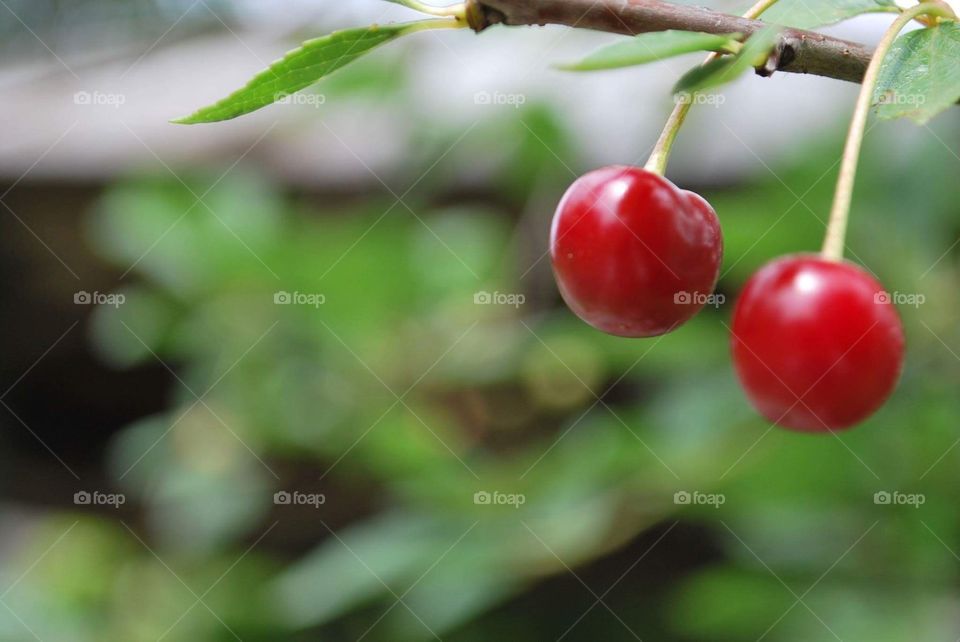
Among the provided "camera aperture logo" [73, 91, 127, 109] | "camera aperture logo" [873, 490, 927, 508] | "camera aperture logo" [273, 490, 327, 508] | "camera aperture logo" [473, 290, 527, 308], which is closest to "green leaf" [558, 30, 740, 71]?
"camera aperture logo" [873, 490, 927, 508]

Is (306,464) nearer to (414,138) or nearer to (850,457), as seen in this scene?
(414,138)

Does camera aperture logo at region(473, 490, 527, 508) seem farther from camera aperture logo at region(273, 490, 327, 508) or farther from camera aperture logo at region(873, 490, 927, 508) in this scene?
camera aperture logo at region(273, 490, 327, 508)

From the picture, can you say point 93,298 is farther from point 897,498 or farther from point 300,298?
point 897,498

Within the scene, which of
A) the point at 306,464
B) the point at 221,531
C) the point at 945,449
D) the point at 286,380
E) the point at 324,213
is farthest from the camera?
the point at 324,213

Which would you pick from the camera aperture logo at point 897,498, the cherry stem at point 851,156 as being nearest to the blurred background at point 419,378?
the camera aperture logo at point 897,498

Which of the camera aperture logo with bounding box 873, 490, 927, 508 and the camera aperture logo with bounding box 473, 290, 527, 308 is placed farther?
the camera aperture logo with bounding box 473, 290, 527, 308

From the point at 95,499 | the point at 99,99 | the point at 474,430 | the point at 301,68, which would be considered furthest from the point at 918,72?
the point at 95,499

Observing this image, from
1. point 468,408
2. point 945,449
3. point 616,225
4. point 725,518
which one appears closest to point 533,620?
point 468,408
